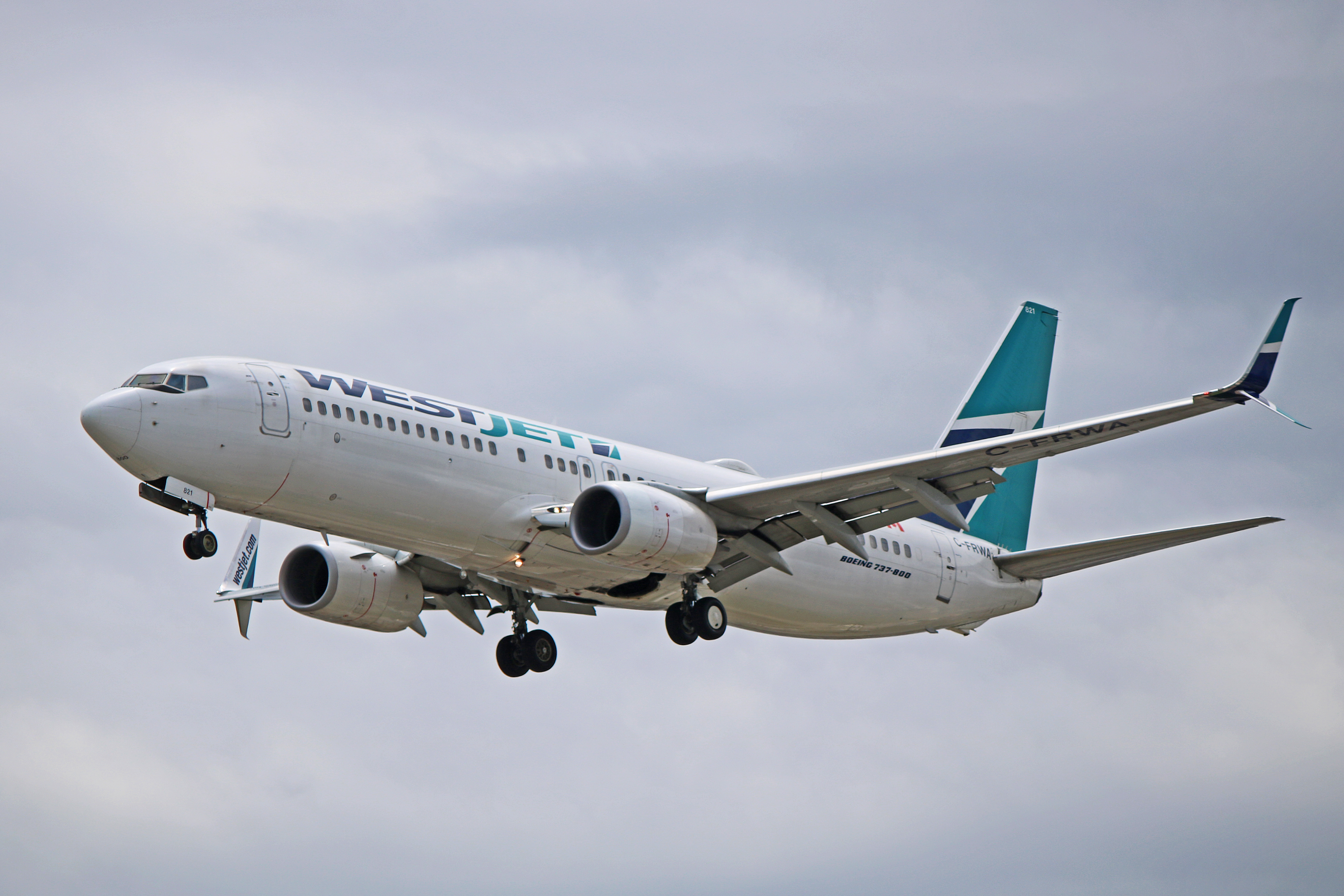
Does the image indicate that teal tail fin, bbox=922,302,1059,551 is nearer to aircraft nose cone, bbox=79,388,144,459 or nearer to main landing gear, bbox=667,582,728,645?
main landing gear, bbox=667,582,728,645

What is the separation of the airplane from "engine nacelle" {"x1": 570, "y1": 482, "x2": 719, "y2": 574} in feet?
0.14

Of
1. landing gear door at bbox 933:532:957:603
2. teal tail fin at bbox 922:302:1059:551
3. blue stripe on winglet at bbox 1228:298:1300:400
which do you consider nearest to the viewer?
blue stripe on winglet at bbox 1228:298:1300:400

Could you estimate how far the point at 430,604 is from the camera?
3666 cm

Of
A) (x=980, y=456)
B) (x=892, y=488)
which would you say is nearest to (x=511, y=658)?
(x=892, y=488)

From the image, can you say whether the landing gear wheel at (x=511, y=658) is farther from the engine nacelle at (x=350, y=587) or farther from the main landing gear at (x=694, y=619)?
the main landing gear at (x=694, y=619)

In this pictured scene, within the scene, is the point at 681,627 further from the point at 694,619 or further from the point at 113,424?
the point at 113,424

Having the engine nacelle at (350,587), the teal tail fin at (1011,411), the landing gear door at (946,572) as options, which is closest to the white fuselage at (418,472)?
the landing gear door at (946,572)

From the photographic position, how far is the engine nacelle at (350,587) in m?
34.6

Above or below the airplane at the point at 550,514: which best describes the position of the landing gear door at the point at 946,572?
above

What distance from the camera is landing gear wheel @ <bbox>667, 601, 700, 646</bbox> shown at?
31.8 metres

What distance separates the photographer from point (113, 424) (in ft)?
84.9

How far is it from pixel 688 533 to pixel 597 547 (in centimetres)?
189

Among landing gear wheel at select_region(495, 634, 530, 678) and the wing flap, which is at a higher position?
the wing flap

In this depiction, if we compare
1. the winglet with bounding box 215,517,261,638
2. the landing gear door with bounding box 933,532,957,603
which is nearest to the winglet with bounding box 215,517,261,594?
the winglet with bounding box 215,517,261,638
